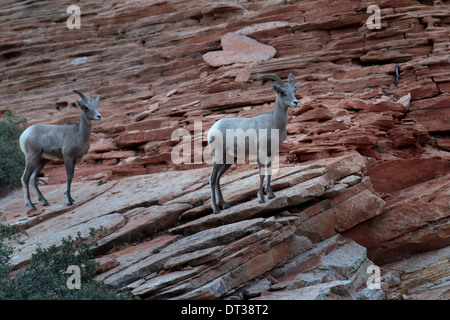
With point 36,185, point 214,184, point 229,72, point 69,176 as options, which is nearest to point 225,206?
point 214,184

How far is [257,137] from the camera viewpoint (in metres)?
8.48

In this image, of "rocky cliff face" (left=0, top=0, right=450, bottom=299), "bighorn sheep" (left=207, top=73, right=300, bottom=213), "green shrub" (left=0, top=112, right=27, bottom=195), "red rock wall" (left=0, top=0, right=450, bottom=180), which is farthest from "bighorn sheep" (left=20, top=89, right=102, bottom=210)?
"bighorn sheep" (left=207, top=73, right=300, bottom=213)

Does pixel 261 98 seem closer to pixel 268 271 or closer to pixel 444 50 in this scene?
pixel 444 50

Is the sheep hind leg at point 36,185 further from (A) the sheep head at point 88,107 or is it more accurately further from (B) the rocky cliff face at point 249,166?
(A) the sheep head at point 88,107

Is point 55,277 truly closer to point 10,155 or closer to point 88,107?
point 88,107

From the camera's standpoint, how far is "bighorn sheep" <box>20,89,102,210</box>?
10719 millimetres

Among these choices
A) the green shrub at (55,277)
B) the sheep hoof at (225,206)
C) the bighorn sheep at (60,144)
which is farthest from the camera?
the bighorn sheep at (60,144)

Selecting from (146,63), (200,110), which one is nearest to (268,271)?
(200,110)

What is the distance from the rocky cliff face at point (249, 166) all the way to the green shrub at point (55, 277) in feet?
1.10

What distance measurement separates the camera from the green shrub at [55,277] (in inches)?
267

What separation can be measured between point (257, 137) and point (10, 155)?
8737 millimetres

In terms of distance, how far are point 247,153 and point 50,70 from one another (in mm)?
13791

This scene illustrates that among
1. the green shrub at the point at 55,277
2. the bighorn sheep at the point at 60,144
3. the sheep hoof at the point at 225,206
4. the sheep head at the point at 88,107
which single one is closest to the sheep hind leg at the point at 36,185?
the bighorn sheep at the point at 60,144

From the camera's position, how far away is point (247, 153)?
857cm
